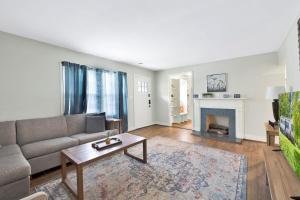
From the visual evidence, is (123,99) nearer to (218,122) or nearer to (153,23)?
(153,23)

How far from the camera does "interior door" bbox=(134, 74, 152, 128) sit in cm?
518

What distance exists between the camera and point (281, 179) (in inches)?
48.9

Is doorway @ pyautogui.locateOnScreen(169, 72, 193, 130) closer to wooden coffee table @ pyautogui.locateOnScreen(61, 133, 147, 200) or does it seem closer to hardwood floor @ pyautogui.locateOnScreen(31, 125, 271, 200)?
hardwood floor @ pyautogui.locateOnScreen(31, 125, 271, 200)

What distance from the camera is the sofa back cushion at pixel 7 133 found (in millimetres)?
2293

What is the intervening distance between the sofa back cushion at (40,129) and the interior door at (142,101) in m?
2.57

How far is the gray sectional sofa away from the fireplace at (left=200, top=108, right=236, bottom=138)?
2.85m

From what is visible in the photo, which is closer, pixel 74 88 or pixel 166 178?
pixel 166 178

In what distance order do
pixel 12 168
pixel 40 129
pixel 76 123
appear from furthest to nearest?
pixel 76 123, pixel 40 129, pixel 12 168

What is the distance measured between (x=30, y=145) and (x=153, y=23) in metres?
2.81

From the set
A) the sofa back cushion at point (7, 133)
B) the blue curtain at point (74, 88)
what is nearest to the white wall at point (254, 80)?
the blue curtain at point (74, 88)

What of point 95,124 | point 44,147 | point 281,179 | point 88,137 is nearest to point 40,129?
point 44,147

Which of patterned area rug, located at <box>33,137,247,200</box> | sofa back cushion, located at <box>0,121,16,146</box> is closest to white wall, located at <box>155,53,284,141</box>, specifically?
patterned area rug, located at <box>33,137,247,200</box>

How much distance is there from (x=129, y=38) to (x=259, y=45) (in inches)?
111

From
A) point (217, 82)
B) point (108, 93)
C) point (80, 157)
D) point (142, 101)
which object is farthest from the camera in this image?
point (142, 101)
